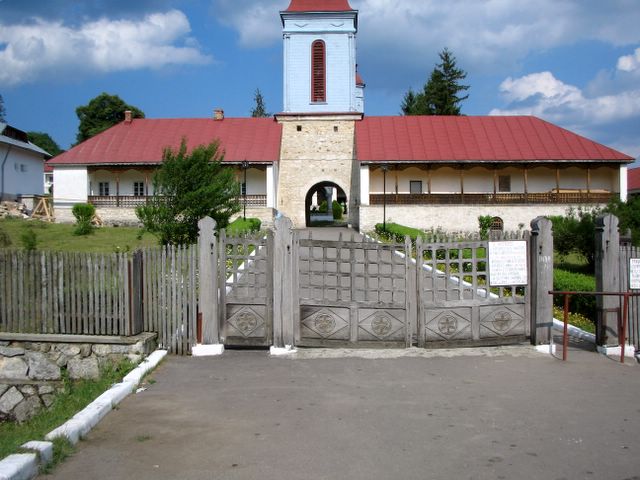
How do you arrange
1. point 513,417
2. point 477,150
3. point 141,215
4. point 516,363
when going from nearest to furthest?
point 513,417
point 516,363
point 141,215
point 477,150

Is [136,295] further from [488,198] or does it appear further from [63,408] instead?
[488,198]

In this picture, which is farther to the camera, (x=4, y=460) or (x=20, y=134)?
(x=20, y=134)

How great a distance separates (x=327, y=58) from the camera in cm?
3503

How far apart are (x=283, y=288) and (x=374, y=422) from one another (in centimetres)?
301

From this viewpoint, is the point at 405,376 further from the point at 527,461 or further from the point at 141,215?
the point at 141,215

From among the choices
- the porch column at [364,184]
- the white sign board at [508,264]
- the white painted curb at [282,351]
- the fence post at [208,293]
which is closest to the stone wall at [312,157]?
the porch column at [364,184]

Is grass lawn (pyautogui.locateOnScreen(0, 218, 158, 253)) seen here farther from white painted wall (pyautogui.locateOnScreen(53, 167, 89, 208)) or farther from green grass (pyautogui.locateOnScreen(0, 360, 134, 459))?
green grass (pyautogui.locateOnScreen(0, 360, 134, 459))

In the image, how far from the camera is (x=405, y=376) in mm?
6816

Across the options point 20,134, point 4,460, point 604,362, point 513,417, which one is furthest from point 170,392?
point 20,134

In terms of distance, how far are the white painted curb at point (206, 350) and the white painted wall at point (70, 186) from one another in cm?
2820

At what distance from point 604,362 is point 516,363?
3.70 feet

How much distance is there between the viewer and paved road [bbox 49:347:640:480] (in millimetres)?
4328

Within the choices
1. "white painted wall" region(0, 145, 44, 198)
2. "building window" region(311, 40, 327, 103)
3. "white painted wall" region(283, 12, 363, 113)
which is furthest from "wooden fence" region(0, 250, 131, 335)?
"white painted wall" region(0, 145, 44, 198)

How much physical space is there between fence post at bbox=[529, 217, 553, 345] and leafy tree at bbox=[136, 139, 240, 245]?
8573 millimetres
